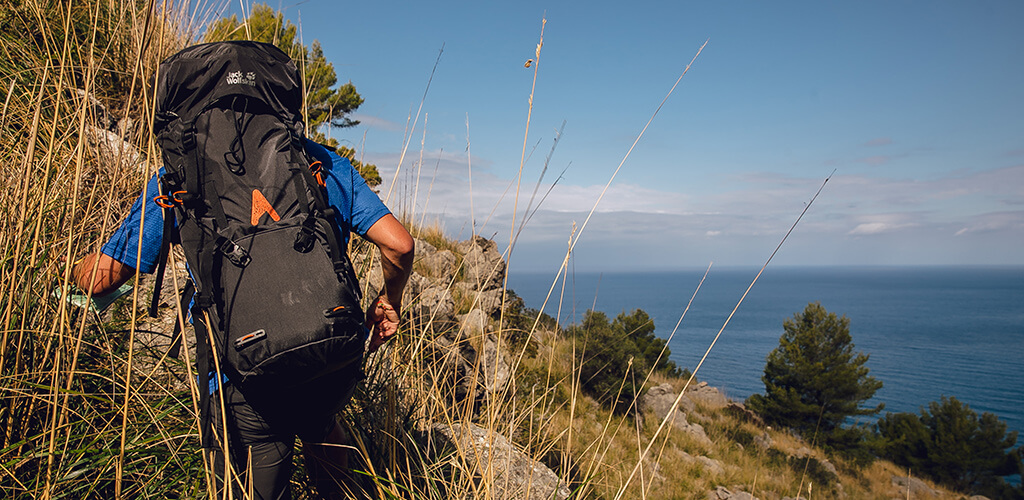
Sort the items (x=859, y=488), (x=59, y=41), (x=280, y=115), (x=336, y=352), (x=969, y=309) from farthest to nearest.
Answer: (x=969, y=309) < (x=859, y=488) < (x=59, y=41) < (x=280, y=115) < (x=336, y=352)

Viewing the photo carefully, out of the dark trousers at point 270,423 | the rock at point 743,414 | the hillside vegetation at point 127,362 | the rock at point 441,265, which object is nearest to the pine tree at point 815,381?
the rock at point 743,414

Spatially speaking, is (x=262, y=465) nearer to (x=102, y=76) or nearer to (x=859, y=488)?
(x=102, y=76)

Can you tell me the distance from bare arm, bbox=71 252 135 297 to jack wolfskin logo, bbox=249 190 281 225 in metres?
0.35

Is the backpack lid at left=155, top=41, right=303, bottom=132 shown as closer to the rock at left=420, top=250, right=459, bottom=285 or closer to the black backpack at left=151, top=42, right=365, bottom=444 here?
the black backpack at left=151, top=42, right=365, bottom=444

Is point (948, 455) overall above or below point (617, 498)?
below

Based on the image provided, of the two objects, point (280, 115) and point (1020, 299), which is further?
point (1020, 299)

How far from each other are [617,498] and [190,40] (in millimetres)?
4794

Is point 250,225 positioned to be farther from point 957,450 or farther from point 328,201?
point 957,450

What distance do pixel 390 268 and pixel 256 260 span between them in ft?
1.24

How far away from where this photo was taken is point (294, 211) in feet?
3.75

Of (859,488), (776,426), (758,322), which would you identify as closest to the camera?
(859,488)

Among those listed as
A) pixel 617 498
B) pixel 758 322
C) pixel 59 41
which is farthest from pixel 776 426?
pixel 758 322

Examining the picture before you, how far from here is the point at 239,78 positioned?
1182 mm

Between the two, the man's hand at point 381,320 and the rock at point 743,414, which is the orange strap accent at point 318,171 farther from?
the rock at point 743,414
